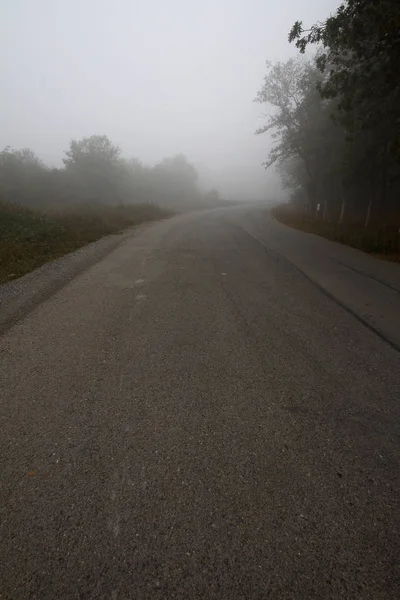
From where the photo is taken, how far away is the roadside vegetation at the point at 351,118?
876cm

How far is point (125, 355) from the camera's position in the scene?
384cm

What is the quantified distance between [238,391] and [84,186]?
35.8 meters

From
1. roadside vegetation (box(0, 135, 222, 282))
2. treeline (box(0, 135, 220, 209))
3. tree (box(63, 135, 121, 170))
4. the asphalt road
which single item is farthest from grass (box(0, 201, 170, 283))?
tree (box(63, 135, 121, 170))

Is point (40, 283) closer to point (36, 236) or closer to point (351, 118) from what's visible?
point (36, 236)

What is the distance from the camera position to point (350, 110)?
10438 mm

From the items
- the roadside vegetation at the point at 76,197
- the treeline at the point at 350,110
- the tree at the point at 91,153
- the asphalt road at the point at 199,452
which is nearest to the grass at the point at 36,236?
the roadside vegetation at the point at 76,197

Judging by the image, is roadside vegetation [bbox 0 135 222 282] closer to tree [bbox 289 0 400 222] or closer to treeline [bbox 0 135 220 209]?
treeline [bbox 0 135 220 209]

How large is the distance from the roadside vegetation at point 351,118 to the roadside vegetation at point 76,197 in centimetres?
990

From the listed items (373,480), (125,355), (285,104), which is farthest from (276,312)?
(285,104)

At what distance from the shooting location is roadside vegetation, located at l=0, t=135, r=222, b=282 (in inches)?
384

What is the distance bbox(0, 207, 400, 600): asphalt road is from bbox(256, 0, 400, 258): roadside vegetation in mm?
7872

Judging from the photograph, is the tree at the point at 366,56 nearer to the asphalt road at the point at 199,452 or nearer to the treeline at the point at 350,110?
the treeline at the point at 350,110

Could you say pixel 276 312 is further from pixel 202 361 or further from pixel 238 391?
pixel 238 391

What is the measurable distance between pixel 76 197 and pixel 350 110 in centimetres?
2772
